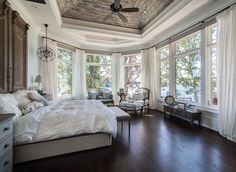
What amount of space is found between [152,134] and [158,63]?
147 inches

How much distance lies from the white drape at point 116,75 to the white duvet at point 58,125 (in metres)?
4.72

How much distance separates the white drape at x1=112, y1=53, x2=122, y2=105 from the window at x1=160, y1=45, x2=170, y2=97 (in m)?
2.23

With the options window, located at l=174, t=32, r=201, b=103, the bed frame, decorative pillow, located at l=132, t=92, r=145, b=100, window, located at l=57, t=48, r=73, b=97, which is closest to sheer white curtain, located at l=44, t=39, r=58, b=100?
window, located at l=57, t=48, r=73, b=97

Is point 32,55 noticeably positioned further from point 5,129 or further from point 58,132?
point 5,129

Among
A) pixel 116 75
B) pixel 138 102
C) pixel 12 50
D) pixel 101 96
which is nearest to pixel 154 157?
pixel 138 102

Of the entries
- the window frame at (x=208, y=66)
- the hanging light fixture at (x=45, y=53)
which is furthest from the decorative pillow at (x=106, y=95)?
the window frame at (x=208, y=66)

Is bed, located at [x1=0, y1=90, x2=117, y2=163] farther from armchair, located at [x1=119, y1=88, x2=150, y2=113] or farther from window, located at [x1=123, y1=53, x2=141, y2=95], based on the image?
window, located at [x1=123, y1=53, x2=141, y2=95]

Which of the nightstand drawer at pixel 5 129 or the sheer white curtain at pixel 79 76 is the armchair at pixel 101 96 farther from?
the nightstand drawer at pixel 5 129

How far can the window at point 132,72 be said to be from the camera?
7.30m

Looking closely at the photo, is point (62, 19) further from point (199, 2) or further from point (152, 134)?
point (152, 134)

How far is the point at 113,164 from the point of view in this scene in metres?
2.14

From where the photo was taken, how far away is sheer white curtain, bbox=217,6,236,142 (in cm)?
293

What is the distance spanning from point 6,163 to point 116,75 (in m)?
6.08

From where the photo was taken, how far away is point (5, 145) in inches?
65.0
